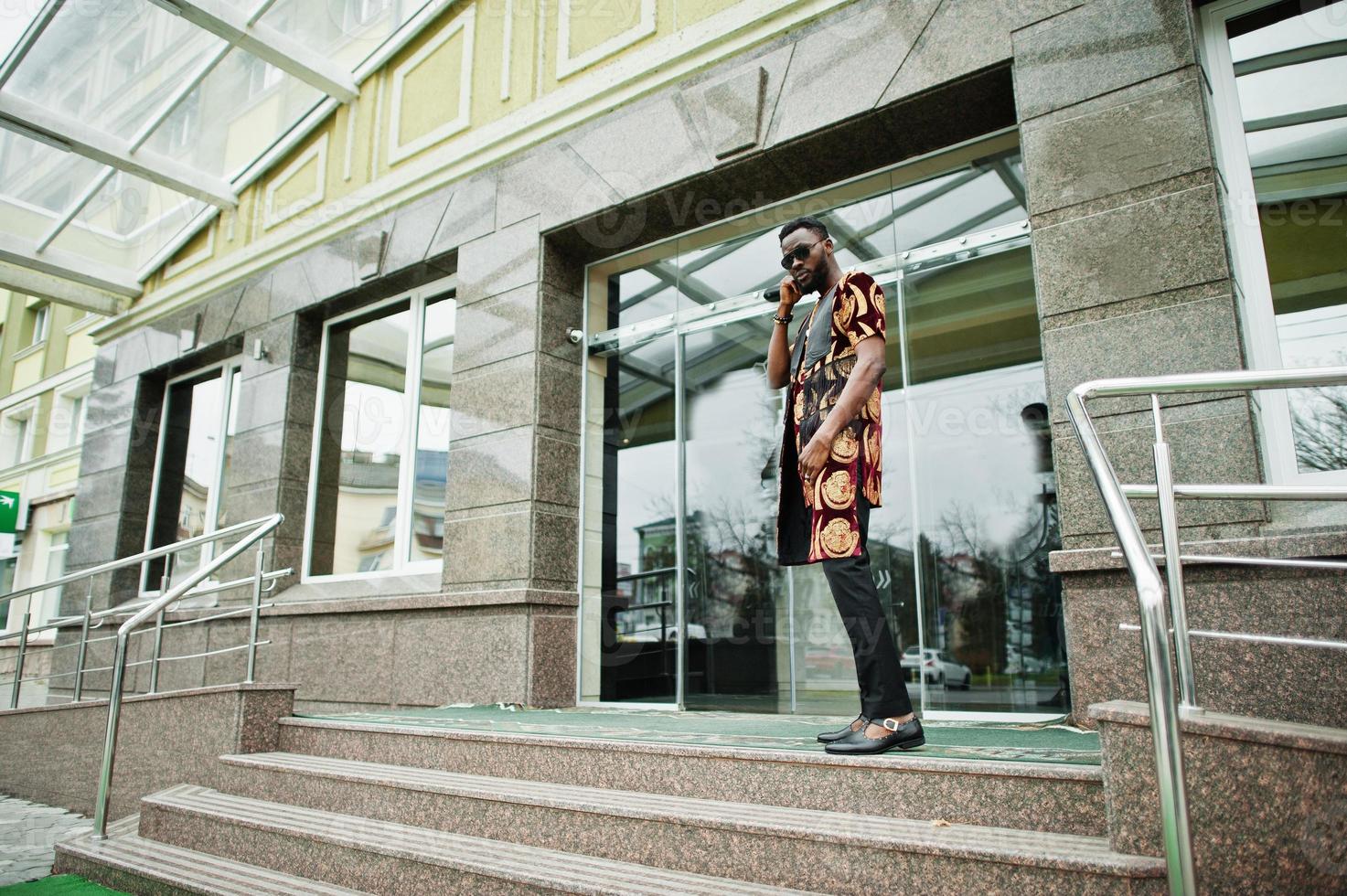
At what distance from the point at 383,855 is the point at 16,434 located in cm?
1348

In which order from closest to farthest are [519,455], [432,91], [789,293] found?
[789,293]
[519,455]
[432,91]

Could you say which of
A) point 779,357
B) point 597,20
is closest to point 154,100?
point 597,20

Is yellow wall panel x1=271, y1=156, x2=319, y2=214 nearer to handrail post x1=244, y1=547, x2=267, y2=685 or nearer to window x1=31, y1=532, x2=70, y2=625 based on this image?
handrail post x1=244, y1=547, x2=267, y2=685

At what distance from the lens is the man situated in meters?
2.85

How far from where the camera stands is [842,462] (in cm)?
296

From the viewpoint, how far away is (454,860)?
283cm

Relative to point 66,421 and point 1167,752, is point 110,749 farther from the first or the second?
point 66,421

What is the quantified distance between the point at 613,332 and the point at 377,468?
2.45 meters

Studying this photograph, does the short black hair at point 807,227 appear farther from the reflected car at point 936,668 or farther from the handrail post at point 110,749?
the handrail post at point 110,749

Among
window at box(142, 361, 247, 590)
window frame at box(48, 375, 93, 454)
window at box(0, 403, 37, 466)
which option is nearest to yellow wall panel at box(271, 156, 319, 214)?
window at box(142, 361, 247, 590)

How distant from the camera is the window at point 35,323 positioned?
1304 cm

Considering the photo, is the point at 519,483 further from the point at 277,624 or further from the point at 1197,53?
the point at 1197,53

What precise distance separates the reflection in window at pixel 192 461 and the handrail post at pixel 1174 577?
816cm

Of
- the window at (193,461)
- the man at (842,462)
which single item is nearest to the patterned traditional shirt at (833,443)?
the man at (842,462)
